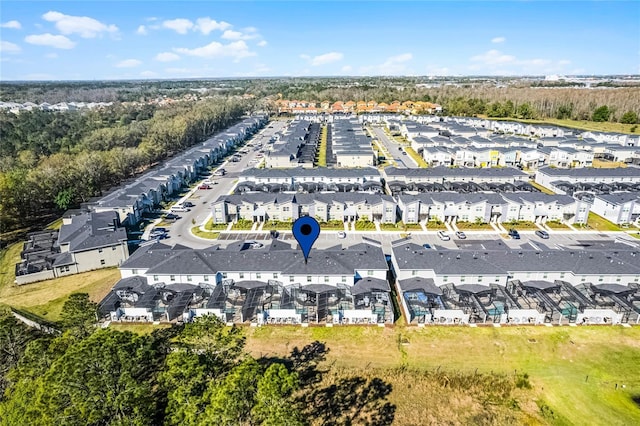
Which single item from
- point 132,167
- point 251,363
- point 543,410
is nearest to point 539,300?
point 543,410

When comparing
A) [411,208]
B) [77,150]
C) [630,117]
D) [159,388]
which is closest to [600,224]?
[411,208]

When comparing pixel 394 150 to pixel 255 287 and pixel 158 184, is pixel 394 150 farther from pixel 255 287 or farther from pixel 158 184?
pixel 255 287

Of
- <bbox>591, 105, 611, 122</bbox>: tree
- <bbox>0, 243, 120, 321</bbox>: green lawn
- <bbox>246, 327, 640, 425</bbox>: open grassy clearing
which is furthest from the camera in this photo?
<bbox>591, 105, 611, 122</bbox>: tree

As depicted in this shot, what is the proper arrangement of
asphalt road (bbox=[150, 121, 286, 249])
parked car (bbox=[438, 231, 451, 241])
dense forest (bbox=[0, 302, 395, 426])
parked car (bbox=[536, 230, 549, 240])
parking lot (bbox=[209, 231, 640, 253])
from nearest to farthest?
dense forest (bbox=[0, 302, 395, 426])
parking lot (bbox=[209, 231, 640, 253])
parked car (bbox=[438, 231, 451, 241])
parked car (bbox=[536, 230, 549, 240])
asphalt road (bbox=[150, 121, 286, 249])

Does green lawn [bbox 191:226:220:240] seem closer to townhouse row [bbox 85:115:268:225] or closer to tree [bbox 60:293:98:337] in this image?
townhouse row [bbox 85:115:268:225]

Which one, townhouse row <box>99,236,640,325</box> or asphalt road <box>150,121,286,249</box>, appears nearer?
townhouse row <box>99,236,640,325</box>

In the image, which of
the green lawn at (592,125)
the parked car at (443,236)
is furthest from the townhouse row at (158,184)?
the green lawn at (592,125)

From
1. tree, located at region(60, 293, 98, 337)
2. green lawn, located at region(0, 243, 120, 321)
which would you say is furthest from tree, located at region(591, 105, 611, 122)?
tree, located at region(60, 293, 98, 337)
